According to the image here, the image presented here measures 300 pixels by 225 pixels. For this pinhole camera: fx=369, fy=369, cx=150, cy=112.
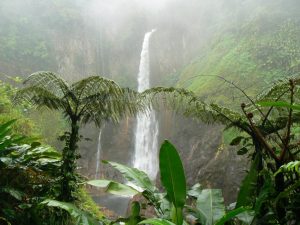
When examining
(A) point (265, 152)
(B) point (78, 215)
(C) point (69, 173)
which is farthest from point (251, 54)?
(B) point (78, 215)

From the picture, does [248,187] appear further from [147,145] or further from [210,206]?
[147,145]

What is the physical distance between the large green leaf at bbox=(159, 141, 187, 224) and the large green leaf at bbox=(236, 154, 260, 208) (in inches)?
23.1

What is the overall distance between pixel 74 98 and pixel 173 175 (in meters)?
1.64

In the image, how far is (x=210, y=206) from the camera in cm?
327

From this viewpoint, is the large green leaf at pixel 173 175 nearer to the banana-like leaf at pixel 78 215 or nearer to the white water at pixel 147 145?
the banana-like leaf at pixel 78 215

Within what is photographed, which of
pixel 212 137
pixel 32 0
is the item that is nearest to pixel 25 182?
pixel 212 137

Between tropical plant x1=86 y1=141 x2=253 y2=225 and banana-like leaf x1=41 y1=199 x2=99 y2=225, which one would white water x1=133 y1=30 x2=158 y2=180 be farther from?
banana-like leaf x1=41 y1=199 x2=99 y2=225

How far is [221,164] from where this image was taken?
31.7 feet

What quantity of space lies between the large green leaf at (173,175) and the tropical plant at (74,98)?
50.4 inches

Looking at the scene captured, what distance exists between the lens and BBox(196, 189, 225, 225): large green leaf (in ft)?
10.2

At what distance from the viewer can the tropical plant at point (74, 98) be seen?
155 inches

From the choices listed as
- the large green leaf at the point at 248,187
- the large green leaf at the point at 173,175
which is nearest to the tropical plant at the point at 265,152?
→ the large green leaf at the point at 248,187

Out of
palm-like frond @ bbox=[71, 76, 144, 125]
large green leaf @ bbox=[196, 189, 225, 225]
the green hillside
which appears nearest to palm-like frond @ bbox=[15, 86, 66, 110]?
palm-like frond @ bbox=[71, 76, 144, 125]

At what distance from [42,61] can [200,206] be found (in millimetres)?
20874
